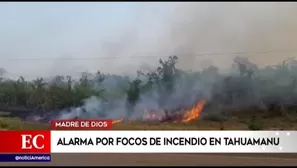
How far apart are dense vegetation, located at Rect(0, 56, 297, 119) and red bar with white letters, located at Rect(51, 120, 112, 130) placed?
0.51 ft

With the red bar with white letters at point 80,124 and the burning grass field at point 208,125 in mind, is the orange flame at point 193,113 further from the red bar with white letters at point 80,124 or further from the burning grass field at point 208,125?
the red bar with white letters at point 80,124

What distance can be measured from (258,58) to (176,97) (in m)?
0.85

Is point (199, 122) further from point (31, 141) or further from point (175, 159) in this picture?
point (31, 141)

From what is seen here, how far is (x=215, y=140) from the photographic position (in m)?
2.94

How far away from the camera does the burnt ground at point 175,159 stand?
2.96m

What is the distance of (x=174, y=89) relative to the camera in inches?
112

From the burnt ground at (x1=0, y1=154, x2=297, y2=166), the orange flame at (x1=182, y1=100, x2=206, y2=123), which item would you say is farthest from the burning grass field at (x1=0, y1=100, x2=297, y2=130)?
the burnt ground at (x1=0, y1=154, x2=297, y2=166)

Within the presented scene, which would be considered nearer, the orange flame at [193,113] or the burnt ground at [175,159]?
the orange flame at [193,113]

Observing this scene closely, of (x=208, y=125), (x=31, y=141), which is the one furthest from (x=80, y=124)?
(x=208, y=125)

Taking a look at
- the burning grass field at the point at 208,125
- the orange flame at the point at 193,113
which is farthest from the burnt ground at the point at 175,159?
the orange flame at the point at 193,113

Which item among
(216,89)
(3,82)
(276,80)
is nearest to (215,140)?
(216,89)

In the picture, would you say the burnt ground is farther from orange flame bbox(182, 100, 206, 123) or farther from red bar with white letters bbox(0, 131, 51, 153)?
orange flame bbox(182, 100, 206, 123)

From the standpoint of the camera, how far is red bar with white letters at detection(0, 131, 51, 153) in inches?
116

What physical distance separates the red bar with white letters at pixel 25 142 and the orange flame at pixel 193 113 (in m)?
1.33
